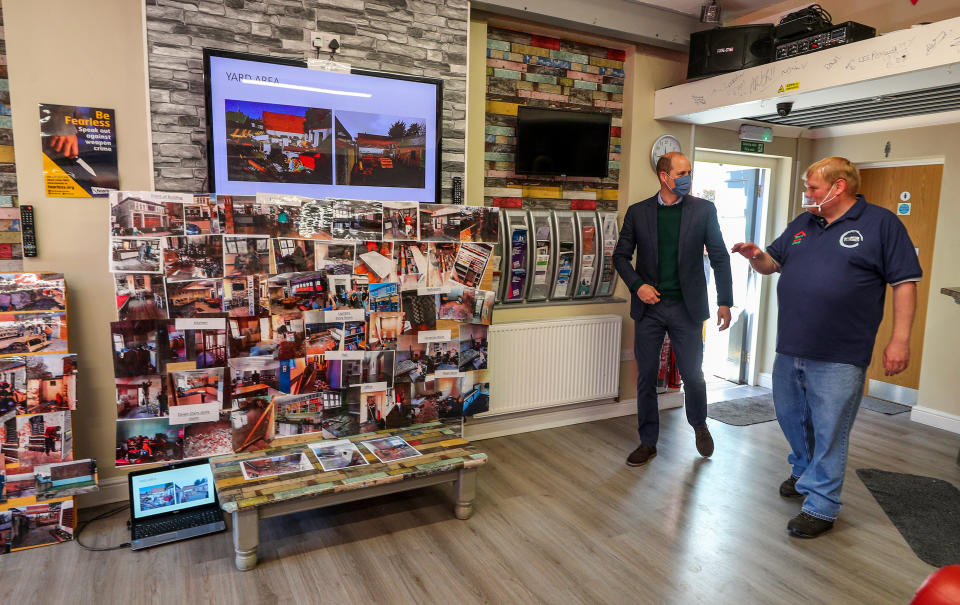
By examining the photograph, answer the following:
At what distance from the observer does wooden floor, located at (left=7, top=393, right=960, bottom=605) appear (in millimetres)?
2154

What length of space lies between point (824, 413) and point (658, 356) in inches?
37.9

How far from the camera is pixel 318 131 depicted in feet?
9.34

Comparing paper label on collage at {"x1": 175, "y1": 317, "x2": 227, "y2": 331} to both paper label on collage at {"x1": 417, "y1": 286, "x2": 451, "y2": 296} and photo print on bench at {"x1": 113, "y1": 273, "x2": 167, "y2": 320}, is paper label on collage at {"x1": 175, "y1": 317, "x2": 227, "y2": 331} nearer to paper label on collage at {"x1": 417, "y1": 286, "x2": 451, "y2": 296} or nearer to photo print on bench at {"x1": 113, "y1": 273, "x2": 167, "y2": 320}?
photo print on bench at {"x1": 113, "y1": 273, "x2": 167, "y2": 320}

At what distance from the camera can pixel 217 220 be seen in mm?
2568

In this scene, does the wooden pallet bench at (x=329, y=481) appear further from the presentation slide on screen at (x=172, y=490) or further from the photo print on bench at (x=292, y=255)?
the photo print on bench at (x=292, y=255)

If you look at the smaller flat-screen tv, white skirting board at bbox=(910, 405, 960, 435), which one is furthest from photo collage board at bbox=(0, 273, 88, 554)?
white skirting board at bbox=(910, 405, 960, 435)

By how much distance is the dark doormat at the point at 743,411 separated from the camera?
4.14m

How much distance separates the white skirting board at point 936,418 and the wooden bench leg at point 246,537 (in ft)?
14.7

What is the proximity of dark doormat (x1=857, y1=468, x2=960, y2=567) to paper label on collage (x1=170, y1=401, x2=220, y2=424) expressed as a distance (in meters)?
3.14

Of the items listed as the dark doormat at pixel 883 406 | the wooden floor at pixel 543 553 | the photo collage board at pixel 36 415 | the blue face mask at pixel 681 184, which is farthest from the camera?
the dark doormat at pixel 883 406

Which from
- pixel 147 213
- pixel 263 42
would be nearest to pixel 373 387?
pixel 147 213

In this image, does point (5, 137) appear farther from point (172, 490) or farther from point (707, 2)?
point (707, 2)

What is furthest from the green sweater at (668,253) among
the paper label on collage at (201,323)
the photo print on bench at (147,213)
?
the photo print on bench at (147,213)

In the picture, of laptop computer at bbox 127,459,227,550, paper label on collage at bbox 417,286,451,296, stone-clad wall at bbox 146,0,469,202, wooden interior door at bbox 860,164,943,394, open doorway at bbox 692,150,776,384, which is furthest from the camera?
open doorway at bbox 692,150,776,384
